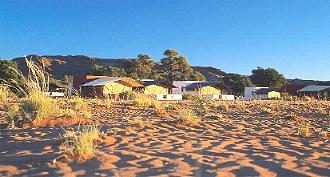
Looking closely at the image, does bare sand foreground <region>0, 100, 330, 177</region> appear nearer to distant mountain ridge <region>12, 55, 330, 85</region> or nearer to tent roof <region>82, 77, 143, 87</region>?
tent roof <region>82, 77, 143, 87</region>

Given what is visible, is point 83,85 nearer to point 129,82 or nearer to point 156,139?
point 129,82

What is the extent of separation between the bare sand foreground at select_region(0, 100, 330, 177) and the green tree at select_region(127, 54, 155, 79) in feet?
234

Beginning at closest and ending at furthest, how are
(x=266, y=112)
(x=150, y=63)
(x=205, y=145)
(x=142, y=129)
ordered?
(x=205, y=145) < (x=142, y=129) < (x=266, y=112) < (x=150, y=63)

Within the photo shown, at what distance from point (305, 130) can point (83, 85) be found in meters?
41.8

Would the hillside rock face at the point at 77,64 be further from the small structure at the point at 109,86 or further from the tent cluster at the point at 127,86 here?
the small structure at the point at 109,86

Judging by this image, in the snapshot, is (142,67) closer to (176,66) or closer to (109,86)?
(176,66)

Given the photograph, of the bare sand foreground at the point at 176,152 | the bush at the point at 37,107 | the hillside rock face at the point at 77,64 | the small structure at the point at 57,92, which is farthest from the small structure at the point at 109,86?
the hillside rock face at the point at 77,64

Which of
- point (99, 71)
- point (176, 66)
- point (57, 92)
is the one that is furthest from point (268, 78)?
point (57, 92)

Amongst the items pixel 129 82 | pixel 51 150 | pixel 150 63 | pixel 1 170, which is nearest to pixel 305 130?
pixel 51 150

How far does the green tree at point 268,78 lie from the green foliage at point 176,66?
40.3 feet

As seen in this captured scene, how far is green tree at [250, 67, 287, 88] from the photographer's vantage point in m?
79.3

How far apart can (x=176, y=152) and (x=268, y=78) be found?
76717 mm

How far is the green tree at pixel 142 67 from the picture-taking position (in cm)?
7965

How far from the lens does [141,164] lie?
206 inches
